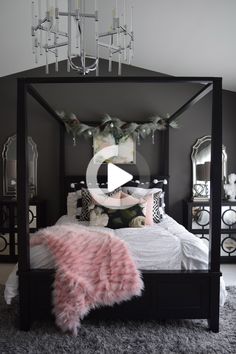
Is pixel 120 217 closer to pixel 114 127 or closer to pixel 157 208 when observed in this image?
pixel 157 208

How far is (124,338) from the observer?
7.94 ft

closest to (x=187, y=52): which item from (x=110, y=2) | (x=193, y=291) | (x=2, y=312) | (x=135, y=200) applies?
(x=110, y=2)

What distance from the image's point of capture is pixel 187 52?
11.9ft

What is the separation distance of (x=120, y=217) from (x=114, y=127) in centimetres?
147

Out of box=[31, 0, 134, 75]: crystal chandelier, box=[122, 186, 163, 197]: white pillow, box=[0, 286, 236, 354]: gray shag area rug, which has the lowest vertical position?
box=[0, 286, 236, 354]: gray shag area rug

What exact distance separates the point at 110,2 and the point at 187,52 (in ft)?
3.57

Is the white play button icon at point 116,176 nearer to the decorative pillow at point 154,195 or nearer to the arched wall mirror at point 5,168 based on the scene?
the decorative pillow at point 154,195

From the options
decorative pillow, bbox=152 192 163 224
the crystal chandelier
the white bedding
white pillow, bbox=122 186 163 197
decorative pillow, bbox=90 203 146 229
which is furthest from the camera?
white pillow, bbox=122 186 163 197

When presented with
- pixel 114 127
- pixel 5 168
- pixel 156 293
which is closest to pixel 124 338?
pixel 156 293

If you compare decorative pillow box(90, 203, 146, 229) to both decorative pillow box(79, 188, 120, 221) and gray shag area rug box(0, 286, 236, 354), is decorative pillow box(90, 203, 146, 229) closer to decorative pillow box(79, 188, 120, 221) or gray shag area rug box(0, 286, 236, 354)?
decorative pillow box(79, 188, 120, 221)

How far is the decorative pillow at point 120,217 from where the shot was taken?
3391 mm

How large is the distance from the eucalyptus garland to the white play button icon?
43 cm

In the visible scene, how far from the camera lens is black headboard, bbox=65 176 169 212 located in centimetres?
436

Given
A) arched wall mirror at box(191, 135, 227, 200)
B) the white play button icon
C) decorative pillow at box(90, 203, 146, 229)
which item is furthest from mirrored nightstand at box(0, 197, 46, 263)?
arched wall mirror at box(191, 135, 227, 200)
